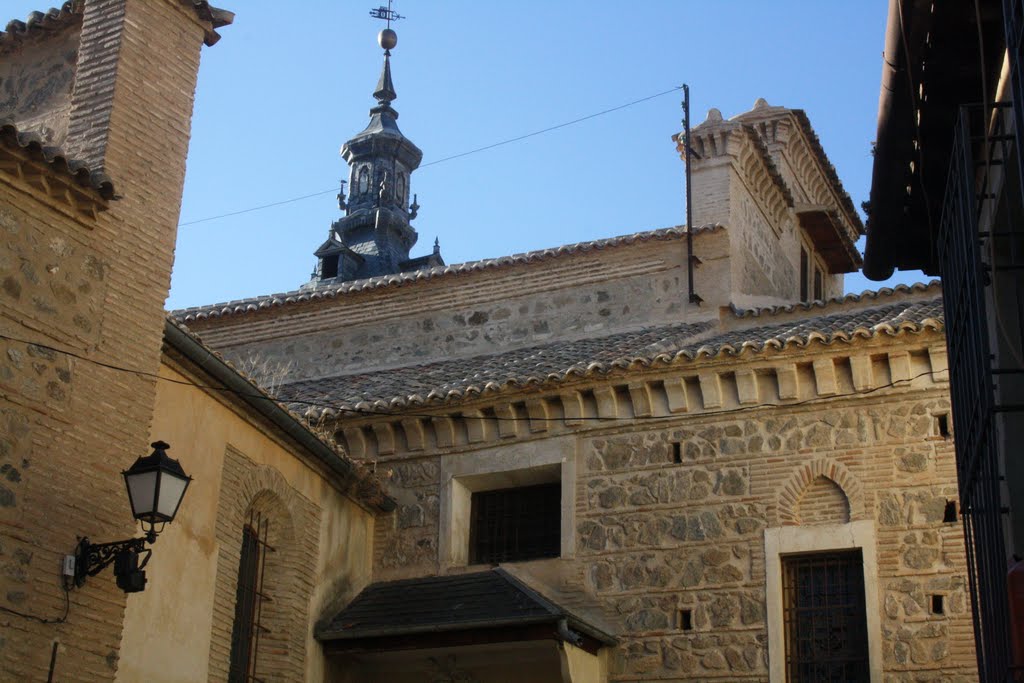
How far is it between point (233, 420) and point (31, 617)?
338 cm

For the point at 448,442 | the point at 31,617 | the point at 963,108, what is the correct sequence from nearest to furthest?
1. the point at 963,108
2. the point at 31,617
3. the point at 448,442

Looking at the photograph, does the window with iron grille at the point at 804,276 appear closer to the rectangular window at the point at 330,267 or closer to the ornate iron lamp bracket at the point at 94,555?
the ornate iron lamp bracket at the point at 94,555

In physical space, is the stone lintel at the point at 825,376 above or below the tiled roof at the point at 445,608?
above

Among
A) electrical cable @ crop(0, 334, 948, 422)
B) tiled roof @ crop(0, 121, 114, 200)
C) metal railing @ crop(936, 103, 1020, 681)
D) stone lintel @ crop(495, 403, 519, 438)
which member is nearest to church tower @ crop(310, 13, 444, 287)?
electrical cable @ crop(0, 334, 948, 422)

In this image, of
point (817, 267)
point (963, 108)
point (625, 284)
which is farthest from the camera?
point (817, 267)

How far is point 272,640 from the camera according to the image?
12.7 m

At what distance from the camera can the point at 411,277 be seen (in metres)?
18.4

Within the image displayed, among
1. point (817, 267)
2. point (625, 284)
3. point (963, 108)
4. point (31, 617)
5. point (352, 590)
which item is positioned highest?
point (817, 267)

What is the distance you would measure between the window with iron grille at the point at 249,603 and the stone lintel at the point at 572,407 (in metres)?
2.93

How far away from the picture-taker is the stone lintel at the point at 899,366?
503 inches

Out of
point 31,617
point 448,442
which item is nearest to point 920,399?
point 448,442

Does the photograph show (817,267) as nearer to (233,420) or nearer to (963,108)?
(233,420)

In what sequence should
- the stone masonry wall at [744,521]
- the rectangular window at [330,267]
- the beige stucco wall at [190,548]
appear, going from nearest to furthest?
the beige stucco wall at [190,548] → the stone masonry wall at [744,521] → the rectangular window at [330,267]

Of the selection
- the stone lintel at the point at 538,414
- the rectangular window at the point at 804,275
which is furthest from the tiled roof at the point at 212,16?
the rectangular window at the point at 804,275
